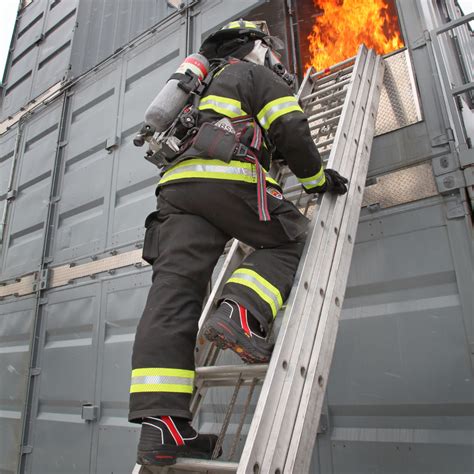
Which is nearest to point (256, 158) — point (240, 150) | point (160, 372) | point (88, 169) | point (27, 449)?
point (240, 150)

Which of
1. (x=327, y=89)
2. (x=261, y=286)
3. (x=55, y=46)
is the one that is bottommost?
(x=261, y=286)

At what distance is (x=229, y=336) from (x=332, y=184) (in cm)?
80

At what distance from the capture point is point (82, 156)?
4543mm

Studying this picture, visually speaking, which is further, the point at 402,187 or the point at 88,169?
the point at 88,169

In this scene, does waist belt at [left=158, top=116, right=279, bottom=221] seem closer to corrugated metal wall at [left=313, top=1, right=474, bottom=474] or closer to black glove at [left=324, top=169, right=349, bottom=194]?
black glove at [left=324, top=169, right=349, bottom=194]

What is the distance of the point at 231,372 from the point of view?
61.0 inches

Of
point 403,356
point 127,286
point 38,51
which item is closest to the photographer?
point 403,356

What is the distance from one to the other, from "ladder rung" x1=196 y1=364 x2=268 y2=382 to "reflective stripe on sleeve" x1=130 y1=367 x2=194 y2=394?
0.16m

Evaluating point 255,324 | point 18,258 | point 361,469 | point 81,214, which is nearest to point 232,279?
point 255,324

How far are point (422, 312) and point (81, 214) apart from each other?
3170 millimetres

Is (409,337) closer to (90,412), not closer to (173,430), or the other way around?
(173,430)

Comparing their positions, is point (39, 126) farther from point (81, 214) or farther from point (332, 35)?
point (332, 35)

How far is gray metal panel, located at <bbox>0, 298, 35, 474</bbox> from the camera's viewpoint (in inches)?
162

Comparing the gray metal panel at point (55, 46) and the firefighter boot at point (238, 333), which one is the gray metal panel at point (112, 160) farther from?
the firefighter boot at point (238, 333)
